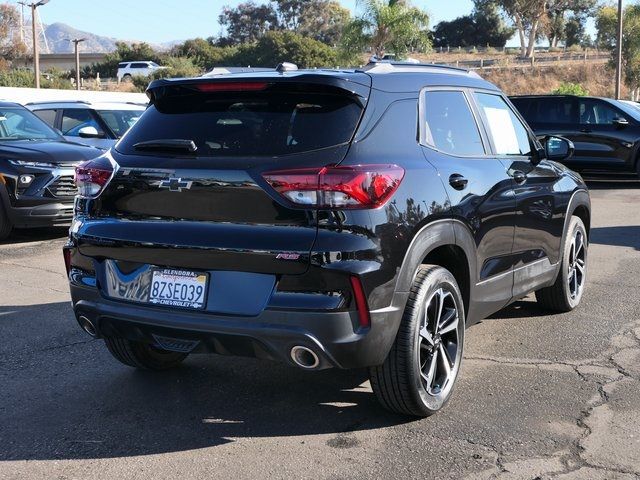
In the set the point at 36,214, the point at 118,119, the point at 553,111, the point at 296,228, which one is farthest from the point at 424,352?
the point at 553,111

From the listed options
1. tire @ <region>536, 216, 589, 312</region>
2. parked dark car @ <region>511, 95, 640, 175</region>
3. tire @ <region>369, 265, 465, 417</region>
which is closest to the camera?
tire @ <region>369, 265, 465, 417</region>

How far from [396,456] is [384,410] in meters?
0.55

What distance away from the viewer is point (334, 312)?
3.51m

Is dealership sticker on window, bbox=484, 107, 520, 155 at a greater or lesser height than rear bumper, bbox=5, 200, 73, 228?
greater

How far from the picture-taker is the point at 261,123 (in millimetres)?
3865

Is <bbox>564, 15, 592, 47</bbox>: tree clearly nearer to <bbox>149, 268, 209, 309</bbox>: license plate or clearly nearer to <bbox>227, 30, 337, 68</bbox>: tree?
<bbox>227, 30, 337, 68</bbox>: tree


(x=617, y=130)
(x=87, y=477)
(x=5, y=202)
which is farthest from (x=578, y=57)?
(x=87, y=477)

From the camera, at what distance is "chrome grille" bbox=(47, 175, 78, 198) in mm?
9594

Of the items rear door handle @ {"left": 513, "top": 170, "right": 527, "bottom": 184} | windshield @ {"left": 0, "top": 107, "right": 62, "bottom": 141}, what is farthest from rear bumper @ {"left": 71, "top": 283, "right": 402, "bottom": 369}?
windshield @ {"left": 0, "top": 107, "right": 62, "bottom": 141}

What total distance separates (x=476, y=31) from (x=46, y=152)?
9529 centimetres

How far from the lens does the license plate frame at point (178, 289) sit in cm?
372

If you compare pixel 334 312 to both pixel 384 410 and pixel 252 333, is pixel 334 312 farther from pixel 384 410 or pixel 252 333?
pixel 384 410

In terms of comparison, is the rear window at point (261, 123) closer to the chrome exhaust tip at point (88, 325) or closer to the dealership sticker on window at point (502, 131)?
the chrome exhaust tip at point (88, 325)

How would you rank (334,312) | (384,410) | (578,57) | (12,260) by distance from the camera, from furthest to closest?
(578,57) < (12,260) < (384,410) < (334,312)
